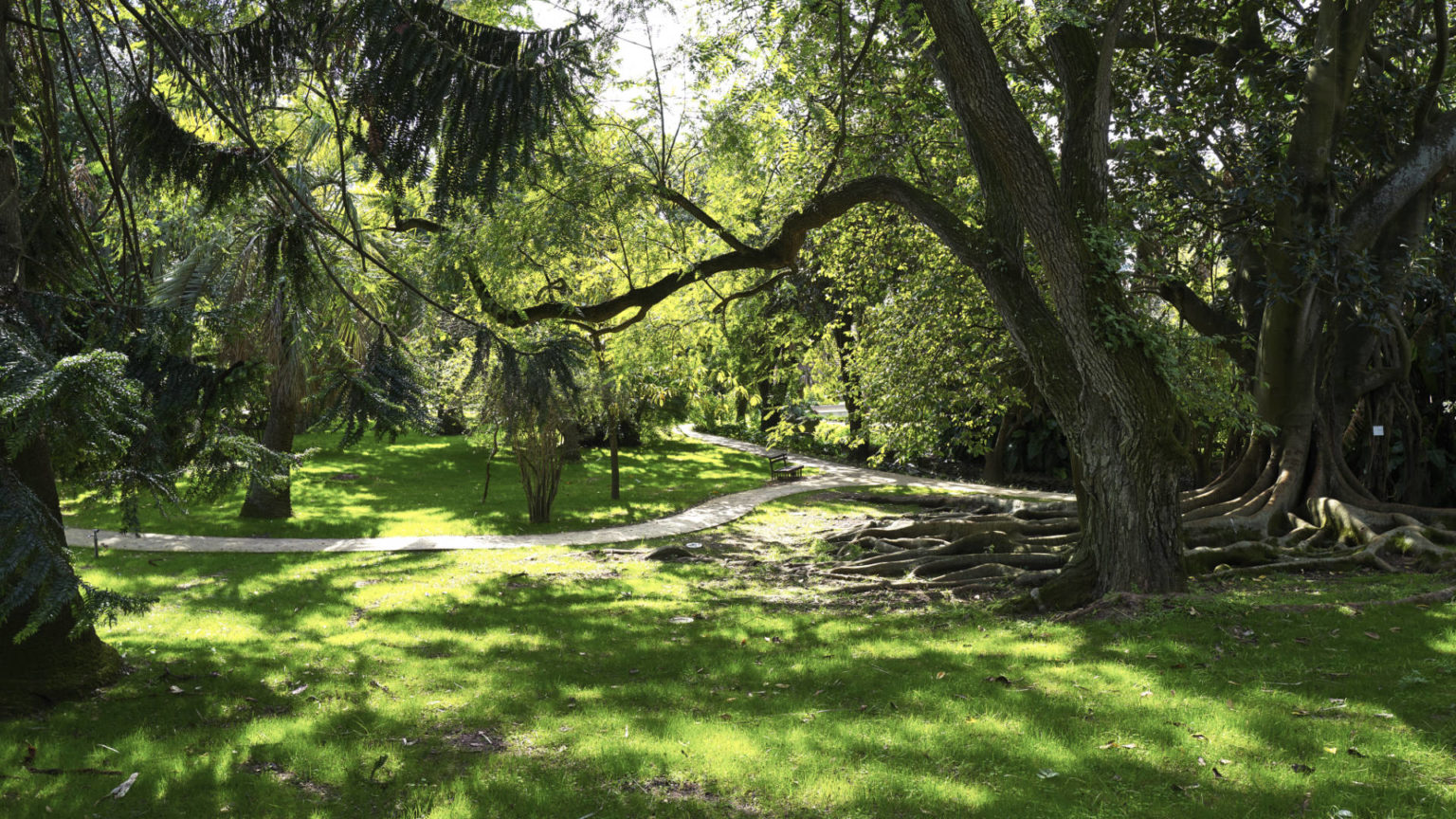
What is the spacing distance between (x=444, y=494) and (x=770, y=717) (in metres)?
15.7

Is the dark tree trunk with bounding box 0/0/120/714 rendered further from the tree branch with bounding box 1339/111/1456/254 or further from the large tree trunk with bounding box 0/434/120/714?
the tree branch with bounding box 1339/111/1456/254

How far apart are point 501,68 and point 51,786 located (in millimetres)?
4175

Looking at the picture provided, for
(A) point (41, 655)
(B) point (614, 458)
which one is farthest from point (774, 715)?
(B) point (614, 458)

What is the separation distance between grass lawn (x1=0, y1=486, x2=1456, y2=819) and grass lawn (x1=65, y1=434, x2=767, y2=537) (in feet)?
16.2

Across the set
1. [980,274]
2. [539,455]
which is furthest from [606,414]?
[980,274]

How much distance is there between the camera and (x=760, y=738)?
5.21m

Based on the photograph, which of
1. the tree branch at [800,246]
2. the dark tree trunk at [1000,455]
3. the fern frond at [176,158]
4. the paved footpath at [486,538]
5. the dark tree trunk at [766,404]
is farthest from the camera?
the dark tree trunk at [766,404]

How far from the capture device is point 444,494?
19969 millimetres

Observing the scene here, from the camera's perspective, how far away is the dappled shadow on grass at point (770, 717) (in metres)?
4.40

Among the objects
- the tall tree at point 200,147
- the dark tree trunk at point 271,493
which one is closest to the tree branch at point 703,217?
the tall tree at point 200,147

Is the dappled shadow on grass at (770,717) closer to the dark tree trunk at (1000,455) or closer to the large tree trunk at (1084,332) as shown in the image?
the large tree trunk at (1084,332)

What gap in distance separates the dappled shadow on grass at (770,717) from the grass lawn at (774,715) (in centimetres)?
2

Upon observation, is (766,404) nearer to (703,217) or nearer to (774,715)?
(703,217)

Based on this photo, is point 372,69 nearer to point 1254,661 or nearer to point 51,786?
point 51,786
